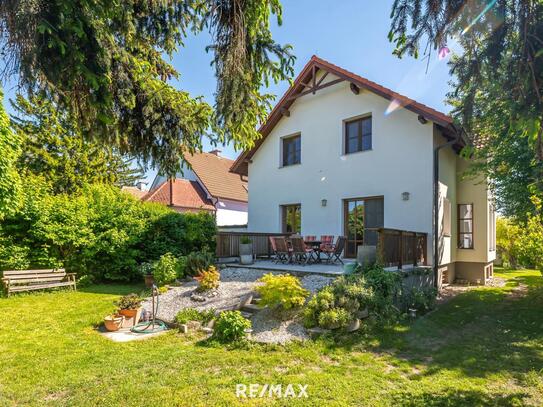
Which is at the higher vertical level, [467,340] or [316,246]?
[316,246]

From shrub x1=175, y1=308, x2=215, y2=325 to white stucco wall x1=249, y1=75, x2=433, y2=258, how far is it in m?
6.99

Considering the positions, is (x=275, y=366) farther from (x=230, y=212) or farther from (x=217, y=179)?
(x=217, y=179)

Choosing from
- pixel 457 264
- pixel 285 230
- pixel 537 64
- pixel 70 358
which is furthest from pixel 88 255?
pixel 457 264

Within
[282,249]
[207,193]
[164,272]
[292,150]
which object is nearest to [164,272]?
[164,272]

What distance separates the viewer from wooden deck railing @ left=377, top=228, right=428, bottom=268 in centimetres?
832

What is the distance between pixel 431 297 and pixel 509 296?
12.4 feet

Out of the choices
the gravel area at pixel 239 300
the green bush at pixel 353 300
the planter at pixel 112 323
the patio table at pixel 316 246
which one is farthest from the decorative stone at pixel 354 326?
the patio table at pixel 316 246

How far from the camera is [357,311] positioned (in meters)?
6.41

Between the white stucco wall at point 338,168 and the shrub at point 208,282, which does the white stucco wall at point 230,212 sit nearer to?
the white stucco wall at point 338,168

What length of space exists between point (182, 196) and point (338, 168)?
38.3 ft

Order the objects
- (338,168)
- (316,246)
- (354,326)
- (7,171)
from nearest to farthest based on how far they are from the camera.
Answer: (354,326) → (7,171) → (316,246) → (338,168)

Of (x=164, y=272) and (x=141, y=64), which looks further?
(x=164, y=272)

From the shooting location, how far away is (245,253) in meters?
11.3

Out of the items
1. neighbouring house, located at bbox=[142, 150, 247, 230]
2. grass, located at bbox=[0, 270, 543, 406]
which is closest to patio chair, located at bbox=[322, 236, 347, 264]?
grass, located at bbox=[0, 270, 543, 406]
